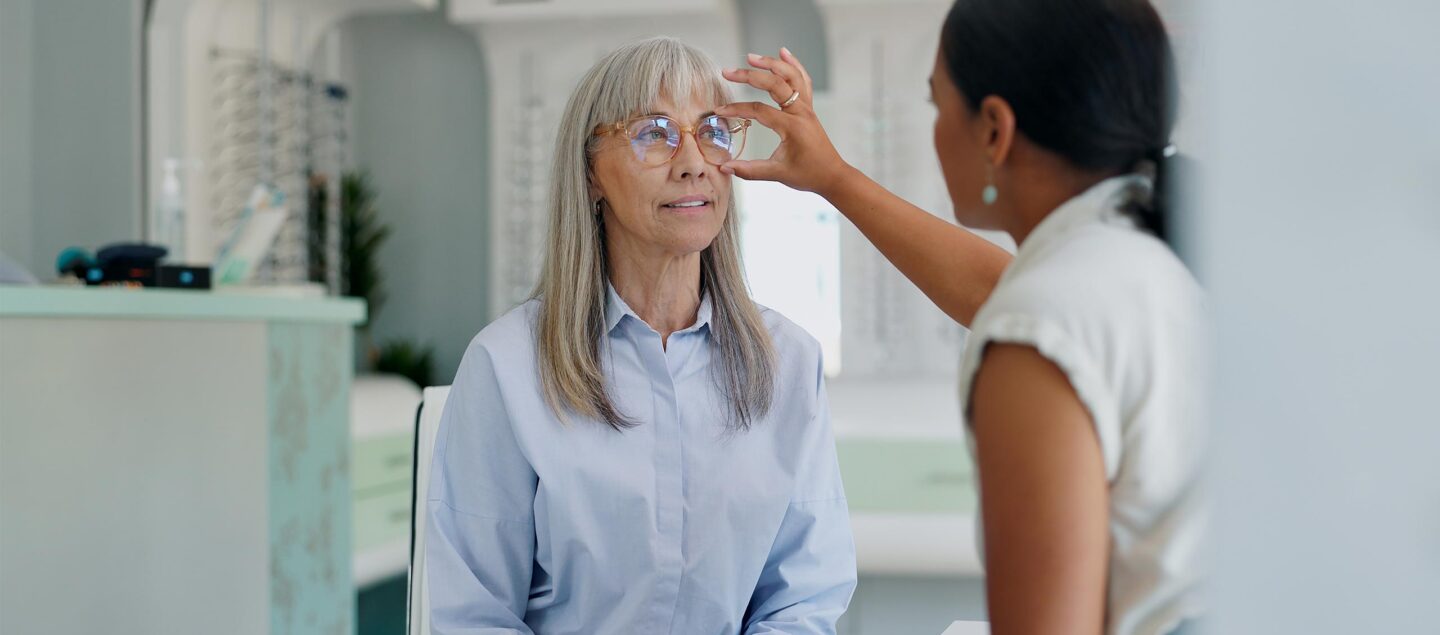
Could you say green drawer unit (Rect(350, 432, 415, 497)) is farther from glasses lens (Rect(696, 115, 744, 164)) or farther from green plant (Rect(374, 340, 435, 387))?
glasses lens (Rect(696, 115, 744, 164))

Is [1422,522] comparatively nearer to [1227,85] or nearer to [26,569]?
[1227,85]

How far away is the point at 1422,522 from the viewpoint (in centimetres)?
38

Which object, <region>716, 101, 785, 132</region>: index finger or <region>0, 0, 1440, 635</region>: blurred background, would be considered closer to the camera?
<region>0, 0, 1440, 635</region>: blurred background

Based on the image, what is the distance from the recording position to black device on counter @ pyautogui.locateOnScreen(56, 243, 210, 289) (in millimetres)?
2055

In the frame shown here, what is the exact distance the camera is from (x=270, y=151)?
363 cm

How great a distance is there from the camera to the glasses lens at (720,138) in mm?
1073

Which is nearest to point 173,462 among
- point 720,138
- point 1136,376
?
point 720,138

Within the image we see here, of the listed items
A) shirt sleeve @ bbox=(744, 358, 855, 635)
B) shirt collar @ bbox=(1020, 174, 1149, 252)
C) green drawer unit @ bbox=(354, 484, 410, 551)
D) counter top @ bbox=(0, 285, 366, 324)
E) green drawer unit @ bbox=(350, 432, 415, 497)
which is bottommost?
green drawer unit @ bbox=(354, 484, 410, 551)

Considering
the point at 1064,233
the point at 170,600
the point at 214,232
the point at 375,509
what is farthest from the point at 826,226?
the point at 1064,233

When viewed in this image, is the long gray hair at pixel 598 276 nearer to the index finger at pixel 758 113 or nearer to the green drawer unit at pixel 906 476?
the index finger at pixel 758 113

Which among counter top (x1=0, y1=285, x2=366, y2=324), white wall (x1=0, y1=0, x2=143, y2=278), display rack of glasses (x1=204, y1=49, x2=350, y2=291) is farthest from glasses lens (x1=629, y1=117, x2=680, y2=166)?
display rack of glasses (x1=204, y1=49, x2=350, y2=291)

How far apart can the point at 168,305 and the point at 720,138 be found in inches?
54.2

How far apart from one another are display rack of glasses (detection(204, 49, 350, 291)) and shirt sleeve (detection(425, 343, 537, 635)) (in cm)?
267

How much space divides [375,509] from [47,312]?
157 cm
